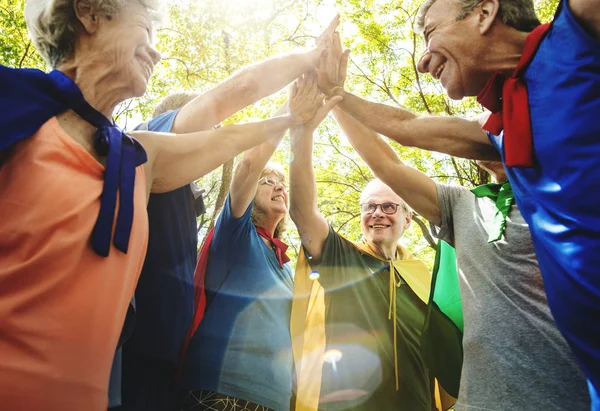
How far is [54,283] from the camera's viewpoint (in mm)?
1073

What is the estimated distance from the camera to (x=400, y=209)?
3898mm

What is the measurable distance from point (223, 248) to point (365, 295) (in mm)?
1197

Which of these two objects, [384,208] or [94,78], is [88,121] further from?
[384,208]

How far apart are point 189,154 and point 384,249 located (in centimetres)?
237

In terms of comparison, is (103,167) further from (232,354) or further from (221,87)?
(232,354)

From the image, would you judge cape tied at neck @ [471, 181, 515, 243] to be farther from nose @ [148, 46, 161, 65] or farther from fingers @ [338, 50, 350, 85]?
nose @ [148, 46, 161, 65]

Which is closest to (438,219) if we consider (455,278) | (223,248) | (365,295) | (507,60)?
(455,278)

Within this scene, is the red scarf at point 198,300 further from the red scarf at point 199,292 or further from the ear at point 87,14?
the ear at point 87,14

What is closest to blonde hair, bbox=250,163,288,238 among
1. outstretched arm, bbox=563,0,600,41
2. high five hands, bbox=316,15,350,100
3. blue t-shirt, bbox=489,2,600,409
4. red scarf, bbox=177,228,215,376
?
red scarf, bbox=177,228,215,376

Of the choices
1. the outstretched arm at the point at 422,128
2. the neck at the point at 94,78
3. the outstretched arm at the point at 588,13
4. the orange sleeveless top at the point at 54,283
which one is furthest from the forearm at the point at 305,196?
the outstretched arm at the point at 588,13

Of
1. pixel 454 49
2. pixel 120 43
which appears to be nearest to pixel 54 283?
pixel 120 43

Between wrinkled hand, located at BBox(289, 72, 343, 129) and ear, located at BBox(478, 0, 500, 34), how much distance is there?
1.11 meters

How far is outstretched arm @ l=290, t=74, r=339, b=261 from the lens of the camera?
3.13 m

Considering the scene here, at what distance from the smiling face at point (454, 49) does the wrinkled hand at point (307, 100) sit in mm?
817
